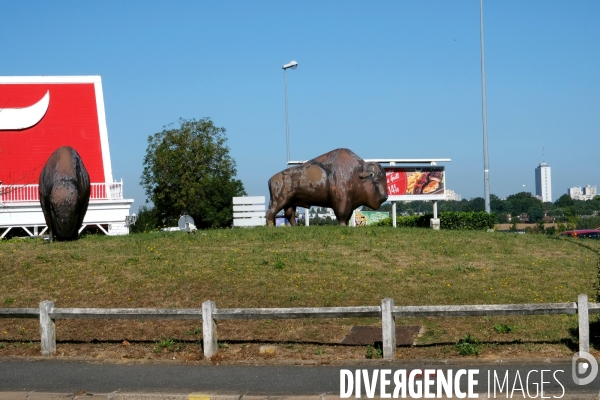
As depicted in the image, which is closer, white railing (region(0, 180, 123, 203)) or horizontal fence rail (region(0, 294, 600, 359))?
horizontal fence rail (region(0, 294, 600, 359))

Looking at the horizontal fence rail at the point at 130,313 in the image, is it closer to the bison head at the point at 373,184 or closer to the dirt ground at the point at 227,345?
the dirt ground at the point at 227,345

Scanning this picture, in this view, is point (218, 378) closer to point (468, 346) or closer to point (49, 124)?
point (468, 346)

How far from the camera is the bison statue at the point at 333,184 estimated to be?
25203mm

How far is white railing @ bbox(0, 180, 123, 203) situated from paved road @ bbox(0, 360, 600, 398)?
73.7 feet

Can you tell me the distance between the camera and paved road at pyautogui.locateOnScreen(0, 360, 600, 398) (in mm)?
10359

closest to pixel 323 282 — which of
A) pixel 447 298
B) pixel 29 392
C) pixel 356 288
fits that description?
pixel 356 288

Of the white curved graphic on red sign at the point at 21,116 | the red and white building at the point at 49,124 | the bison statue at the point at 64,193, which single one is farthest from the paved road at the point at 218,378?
the white curved graphic on red sign at the point at 21,116

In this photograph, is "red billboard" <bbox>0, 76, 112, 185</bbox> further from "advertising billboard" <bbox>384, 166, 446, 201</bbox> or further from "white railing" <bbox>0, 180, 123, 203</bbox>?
"advertising billboard" <bbox>384, 166, 446, 201</bbox>

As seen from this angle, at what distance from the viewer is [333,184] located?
82.4 feet

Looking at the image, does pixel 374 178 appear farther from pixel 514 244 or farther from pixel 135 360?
pixel 135 360

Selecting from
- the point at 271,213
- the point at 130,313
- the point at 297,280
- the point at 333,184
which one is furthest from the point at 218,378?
the point at 271,213

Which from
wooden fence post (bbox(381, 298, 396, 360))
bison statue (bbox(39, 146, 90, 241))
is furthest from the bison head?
wooden fence post (bbox(381, 298, 396, 360))

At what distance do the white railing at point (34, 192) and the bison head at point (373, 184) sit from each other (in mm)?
15808

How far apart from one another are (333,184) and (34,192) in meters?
17.4
